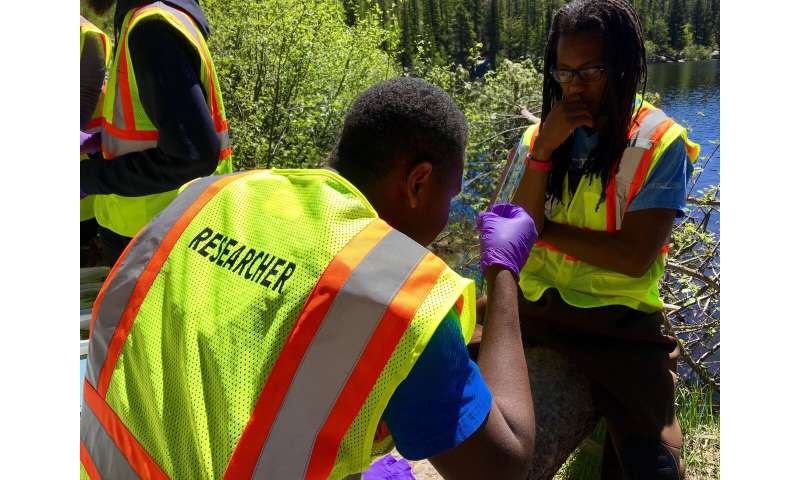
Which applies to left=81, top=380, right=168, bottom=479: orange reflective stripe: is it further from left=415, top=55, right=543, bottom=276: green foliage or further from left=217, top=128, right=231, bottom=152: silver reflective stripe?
left=415, top=55, right=543, bottom=276: green foliage

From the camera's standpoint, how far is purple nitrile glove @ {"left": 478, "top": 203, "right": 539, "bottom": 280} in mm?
1709

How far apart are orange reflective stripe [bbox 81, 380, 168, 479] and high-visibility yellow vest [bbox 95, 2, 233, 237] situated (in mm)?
1277

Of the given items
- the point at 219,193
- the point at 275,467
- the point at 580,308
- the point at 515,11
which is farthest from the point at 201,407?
the point at 515,11

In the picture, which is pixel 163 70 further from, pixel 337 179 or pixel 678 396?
pixel 678 396

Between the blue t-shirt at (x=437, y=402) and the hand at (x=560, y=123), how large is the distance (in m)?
1.20

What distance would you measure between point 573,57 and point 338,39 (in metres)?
5.95

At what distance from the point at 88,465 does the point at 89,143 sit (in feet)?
5.85

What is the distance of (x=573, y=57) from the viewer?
217cm

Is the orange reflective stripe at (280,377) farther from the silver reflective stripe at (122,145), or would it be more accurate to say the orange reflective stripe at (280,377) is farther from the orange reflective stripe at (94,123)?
the orange reflective stripe at (94,123)

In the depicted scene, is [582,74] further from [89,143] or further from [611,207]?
[89,143]

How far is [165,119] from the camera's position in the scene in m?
2.37

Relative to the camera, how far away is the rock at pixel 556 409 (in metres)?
2.10

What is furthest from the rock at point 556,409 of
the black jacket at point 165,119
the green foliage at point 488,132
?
the green foliage at point 488,132

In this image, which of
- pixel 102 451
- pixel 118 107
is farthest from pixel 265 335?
pixel 118 107
